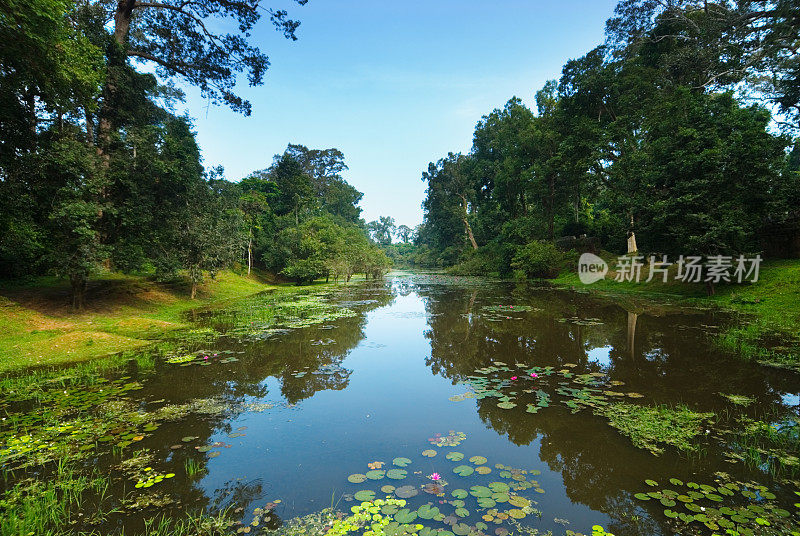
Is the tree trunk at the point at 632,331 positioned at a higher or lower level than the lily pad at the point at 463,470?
higher

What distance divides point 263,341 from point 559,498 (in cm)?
810

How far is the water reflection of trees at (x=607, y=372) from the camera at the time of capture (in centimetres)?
A: 321

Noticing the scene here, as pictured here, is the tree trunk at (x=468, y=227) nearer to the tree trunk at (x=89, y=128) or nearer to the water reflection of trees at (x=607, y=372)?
the water reflection of trees at (x=607, y=372)

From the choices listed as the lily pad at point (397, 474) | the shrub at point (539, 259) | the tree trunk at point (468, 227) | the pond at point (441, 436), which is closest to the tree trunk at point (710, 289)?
the pond at point (441, 436)

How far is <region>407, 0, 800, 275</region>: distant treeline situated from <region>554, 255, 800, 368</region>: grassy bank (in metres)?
1.63

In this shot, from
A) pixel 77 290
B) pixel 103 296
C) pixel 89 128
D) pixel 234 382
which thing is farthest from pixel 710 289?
pixel 103 296

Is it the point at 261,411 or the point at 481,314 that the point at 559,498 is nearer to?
the point at 261,411

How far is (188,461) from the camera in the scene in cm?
353

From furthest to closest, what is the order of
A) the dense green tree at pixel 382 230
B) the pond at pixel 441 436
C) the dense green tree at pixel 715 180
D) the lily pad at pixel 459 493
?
1. the dense green tree at pixel 382 230
2. the dense green tree at pixel 715 180
3. the lily pad at pixel 459 493
4. the pond at pixel 441 436

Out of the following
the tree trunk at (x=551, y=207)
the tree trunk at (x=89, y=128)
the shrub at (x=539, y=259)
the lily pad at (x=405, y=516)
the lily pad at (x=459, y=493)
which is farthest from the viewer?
the tree trunk at (x=551, y=207)

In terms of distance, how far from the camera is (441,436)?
13.4 ft

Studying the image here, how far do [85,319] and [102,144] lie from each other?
624cm

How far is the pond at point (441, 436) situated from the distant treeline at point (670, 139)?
8335mm

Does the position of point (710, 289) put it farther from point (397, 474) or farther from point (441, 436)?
point (397, 474)
